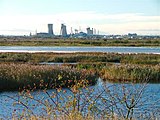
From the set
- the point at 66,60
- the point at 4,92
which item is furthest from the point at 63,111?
the point at 66,60

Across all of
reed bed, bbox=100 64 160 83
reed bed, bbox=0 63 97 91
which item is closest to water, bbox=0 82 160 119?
reed bed, bbox=0 63 97 91

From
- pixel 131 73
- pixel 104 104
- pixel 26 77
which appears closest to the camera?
pixel 104 104

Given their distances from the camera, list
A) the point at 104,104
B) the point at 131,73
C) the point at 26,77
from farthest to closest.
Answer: the point at 131,73
the point at 26,77
the point at 104,104

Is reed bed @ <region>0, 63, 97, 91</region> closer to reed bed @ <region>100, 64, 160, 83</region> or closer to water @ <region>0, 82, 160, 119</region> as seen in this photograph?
water @ <region>0, 82, 160, 119</region>

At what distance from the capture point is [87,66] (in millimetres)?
33719

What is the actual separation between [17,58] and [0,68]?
23201mm

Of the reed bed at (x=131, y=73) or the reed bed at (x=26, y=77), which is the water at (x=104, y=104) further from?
the reed bed at (x=131, y=73)

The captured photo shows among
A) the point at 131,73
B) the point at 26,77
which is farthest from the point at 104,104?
the point at 131,73

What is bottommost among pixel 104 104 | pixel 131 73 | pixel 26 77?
pixel 131 73

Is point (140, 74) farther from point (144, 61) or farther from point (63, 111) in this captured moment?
point (63, 111)

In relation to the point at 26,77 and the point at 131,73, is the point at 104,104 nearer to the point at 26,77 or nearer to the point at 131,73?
the point at 26,77

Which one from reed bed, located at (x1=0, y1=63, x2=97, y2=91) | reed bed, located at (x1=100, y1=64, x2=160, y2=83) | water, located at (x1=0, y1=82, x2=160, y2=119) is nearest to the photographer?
water, located at (x1=0, y1=82, x2=160, y2=119)

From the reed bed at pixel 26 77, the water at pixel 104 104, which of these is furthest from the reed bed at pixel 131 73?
the reed bed at pixel 26 77

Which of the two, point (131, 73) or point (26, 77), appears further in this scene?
point (131, 73)
